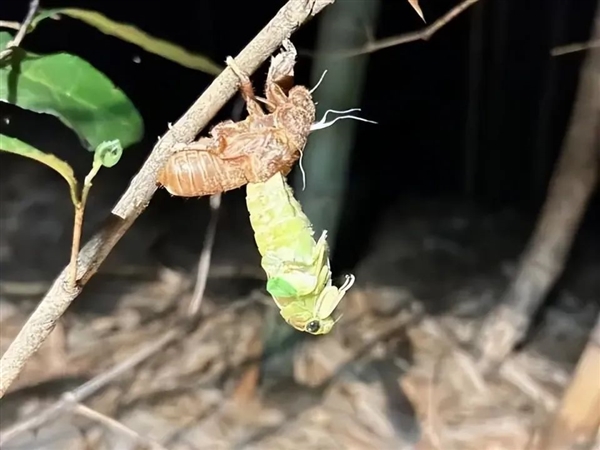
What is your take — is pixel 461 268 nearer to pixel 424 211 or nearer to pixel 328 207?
pixel 424 211

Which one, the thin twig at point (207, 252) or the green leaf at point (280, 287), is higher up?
the green leaf at point (280, 287)

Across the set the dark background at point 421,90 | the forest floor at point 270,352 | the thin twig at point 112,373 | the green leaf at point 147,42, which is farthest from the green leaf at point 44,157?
the dark background at point 421,90

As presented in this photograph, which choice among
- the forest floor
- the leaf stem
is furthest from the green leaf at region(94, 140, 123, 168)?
the forest floor

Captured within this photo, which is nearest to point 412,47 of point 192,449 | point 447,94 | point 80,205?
point 447,94

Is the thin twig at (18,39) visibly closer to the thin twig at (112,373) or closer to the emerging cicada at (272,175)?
the emerging cicada at (272,175)

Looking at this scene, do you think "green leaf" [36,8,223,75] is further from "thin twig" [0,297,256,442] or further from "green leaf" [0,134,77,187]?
"thin twig" [0,297,256,442]

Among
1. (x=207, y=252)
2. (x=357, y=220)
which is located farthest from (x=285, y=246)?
(x=357, y=220)
